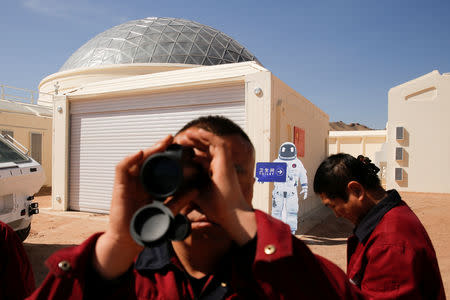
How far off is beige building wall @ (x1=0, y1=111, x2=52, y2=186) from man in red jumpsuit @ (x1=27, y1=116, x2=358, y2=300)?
17.0 meters

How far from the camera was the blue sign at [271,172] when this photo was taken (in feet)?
21.1

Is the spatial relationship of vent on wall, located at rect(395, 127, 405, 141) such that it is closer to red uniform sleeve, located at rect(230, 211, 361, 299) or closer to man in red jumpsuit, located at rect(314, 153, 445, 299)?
man in red jumpsuit, located at rect(314, 153, 445, 299)

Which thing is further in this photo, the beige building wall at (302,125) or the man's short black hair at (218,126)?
the beige building wall at (302,125)

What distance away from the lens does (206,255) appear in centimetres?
116

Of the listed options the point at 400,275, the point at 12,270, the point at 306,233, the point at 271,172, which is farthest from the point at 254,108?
the point at 12,270

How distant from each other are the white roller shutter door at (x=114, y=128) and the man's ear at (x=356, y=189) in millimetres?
6282

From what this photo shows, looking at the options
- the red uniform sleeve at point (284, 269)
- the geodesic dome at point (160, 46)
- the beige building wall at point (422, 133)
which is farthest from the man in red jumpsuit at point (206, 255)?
the geodesic dome at point (160, 46)

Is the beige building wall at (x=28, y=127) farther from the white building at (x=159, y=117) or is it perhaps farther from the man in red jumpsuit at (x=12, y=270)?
the man in red jumpsuit at (x=12, y=270)

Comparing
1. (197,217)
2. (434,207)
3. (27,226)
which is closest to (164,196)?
(197,217)

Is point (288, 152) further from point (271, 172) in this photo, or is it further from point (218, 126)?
point (218, 126)

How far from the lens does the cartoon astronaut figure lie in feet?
22.2

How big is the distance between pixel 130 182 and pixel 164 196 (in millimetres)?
206

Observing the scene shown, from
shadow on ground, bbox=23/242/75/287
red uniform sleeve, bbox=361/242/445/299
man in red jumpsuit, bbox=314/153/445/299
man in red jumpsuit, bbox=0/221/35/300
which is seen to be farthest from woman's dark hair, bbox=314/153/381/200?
shadow on ground, bbox=23/242/75/287

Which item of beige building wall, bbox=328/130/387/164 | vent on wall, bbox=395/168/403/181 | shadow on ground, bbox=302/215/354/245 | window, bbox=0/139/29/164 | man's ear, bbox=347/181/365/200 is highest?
beige building wall, bbox=328/130/387/164
